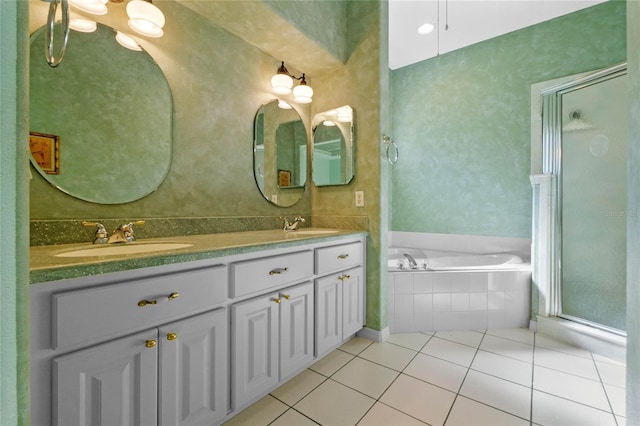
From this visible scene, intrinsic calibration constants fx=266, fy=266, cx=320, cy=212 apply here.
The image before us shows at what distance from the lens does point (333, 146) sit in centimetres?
229

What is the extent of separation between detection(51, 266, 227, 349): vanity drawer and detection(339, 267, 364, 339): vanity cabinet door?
95 cm

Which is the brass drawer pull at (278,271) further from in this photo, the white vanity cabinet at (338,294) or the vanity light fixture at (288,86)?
the vanity light fixture at (288,86)

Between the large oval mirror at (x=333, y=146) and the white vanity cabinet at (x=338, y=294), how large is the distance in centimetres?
66

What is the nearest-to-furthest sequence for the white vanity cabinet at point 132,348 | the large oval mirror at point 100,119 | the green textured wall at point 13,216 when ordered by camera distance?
the green textured wall at point 13,216
the white vanity cabinet at point 132,348
the large oval mirror at point 100,119

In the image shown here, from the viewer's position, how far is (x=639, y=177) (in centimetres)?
87

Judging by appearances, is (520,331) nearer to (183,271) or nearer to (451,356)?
(451,356)

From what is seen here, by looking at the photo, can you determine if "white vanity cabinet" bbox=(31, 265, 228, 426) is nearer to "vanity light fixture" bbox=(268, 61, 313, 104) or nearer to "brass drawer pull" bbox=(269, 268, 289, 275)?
"brass drawer pull" bbox=(269, 268, 289, 275)

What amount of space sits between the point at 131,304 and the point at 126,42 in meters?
1.31

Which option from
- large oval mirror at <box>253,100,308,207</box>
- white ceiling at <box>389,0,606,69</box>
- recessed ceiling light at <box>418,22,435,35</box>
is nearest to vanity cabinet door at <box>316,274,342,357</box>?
large oval mirror at <box>253,100,308,207</box>

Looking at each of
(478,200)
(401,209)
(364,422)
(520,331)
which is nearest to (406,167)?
(401,209)

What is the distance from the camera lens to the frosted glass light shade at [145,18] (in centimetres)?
130

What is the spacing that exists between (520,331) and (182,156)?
9.31 feet

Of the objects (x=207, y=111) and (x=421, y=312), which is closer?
(x=207, y=111)

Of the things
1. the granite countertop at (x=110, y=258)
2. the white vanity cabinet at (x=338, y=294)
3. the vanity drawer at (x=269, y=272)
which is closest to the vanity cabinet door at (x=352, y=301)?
the white vanity cabinet at (x=338, y=294)
